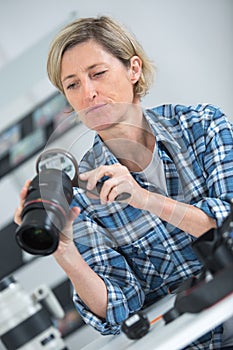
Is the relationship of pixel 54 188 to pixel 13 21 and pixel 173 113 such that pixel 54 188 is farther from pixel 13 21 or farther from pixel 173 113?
pixel 13 21

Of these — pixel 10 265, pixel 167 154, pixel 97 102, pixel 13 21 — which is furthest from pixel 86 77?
pixel 10 265

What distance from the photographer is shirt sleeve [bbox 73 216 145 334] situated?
1070mm

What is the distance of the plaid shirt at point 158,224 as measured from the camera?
1.04 metres

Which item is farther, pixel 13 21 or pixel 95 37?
pixel 13 21

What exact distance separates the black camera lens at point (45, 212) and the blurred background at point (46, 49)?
36.2 inches

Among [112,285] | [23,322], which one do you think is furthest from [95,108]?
[23,322]

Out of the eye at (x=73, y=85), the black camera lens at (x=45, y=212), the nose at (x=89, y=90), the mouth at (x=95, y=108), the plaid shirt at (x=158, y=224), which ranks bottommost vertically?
the plaid shirt at (x=158, y=224)

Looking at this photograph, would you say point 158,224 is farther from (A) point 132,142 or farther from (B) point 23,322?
(B) point 23,322

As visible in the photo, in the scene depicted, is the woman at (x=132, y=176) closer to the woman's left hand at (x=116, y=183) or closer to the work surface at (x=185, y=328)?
the woman's left hand at (x=116, y=183)

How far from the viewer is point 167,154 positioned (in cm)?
109

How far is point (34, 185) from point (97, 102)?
173 millimetres

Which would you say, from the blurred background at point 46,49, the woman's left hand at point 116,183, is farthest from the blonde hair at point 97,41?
the blurred background at point 46,49

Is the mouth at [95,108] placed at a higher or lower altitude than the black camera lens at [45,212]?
higher

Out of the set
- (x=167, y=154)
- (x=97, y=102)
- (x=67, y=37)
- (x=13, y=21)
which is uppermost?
(x=13, y=21)
